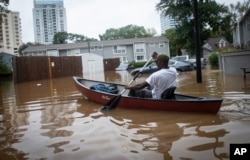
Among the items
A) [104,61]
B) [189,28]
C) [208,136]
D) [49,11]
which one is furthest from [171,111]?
[49,11]

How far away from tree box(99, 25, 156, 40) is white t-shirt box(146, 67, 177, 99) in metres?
84.8

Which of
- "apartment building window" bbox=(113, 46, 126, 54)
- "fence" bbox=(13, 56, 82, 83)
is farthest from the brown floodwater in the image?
"apartment building window" bbox=(113, 46, 126, 54)

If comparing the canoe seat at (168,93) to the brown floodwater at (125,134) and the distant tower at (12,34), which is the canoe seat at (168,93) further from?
the distant tower at (12,34)

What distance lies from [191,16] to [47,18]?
76717mm

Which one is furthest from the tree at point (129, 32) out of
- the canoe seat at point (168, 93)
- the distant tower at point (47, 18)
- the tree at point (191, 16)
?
the canoe seat at point (168, 93)

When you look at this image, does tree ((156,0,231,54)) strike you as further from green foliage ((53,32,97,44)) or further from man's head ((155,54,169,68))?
green foliage ((53,32,97,44))

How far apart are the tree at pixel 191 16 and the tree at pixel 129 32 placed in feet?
152

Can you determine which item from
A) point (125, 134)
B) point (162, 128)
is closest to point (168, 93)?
point (162, 128)

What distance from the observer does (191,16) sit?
43000mm

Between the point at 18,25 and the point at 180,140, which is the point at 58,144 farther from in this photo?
the point at 18,25

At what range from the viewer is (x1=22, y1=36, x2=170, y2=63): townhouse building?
206 ft

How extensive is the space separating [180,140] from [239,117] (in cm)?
204

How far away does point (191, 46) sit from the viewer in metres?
44.7

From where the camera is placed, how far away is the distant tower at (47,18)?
354 ft
